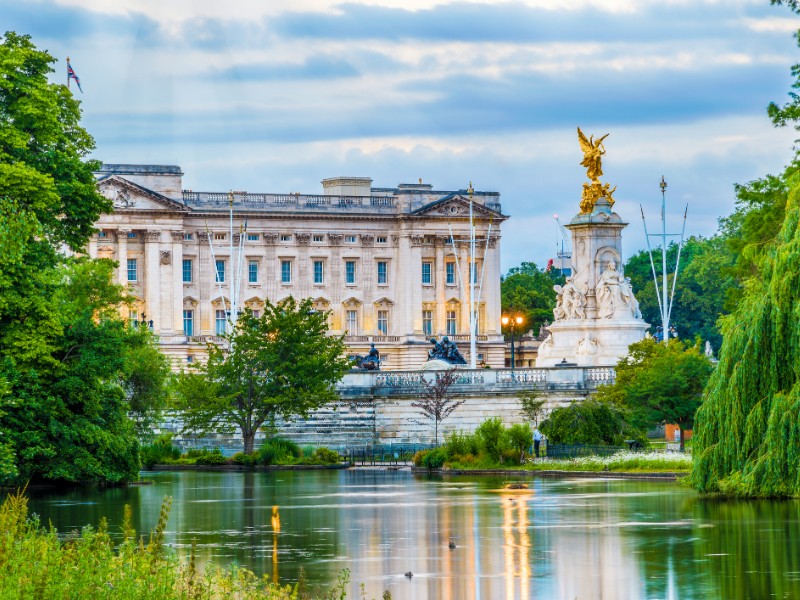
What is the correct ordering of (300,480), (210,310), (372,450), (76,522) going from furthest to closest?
(210,310)
(372,450)
(300,480)
(76,522)

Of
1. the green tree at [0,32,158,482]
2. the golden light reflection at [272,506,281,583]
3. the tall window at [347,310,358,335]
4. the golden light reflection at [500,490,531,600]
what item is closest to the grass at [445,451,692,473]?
the golden light reflection at [500,490,531,600]

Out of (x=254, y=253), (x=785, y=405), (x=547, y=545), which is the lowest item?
(x=547, y=545)

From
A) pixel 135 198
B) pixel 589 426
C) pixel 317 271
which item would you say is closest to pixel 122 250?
pixel 135 198

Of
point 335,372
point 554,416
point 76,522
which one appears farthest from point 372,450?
point 76,522

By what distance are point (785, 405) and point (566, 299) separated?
40.1m

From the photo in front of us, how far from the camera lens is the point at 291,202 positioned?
134 m

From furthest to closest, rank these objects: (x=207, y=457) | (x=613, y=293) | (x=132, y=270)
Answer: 1. (x=132, y=270)
2. (x=613, y=293)
3. (x=207, y=457)

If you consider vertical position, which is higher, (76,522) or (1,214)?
(1,214)

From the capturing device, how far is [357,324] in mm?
134625

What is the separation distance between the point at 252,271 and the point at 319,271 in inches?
199

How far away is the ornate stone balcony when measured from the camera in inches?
5187

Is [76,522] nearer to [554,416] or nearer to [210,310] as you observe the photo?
[554,416]

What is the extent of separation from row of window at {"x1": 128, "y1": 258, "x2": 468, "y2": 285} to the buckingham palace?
0.07 m

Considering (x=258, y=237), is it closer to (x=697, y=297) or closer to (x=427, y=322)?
(x=427, y=322)
